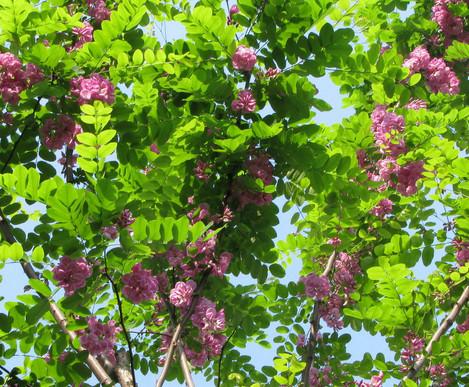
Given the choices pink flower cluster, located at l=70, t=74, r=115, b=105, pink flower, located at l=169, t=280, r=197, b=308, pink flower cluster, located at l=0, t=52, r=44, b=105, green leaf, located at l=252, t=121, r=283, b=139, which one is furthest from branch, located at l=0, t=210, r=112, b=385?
green leaf, located at l=252, t=121, r=283, b=139

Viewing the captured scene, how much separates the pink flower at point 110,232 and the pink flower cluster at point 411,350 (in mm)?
1834

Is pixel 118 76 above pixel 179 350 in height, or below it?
above

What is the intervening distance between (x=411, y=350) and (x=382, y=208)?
123 cm

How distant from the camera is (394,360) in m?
4.09

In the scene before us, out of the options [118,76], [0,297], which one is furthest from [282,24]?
[0,297]

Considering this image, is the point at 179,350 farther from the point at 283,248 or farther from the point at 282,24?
A: the point at 282,24

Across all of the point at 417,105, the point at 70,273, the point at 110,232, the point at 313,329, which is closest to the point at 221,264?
the point at 110,232

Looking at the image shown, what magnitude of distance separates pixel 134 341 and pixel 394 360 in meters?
1.86

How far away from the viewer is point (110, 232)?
2.85 metres

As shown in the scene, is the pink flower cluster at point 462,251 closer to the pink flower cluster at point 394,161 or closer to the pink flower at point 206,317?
the pink flower cluster at point 394,161

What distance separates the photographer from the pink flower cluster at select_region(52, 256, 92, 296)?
283cm

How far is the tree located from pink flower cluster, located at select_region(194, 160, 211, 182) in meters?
0.03

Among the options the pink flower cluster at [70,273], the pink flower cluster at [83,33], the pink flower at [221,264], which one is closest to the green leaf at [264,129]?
the pink flower at [221,264]

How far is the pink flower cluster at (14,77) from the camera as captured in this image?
3.34m
